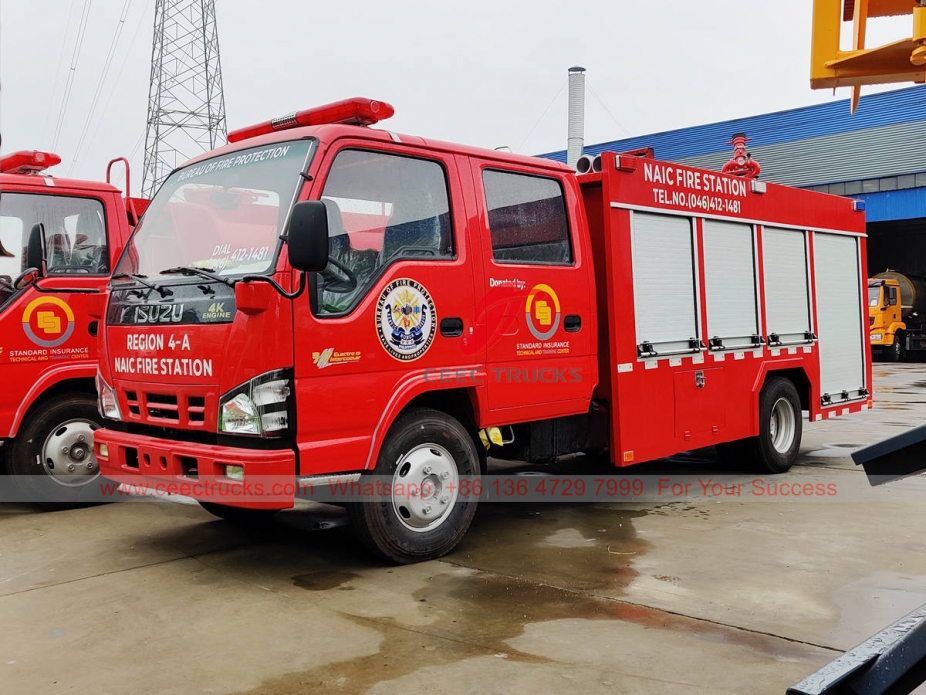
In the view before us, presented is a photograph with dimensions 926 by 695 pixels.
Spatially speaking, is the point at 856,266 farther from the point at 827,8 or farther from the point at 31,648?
the point at 31,648

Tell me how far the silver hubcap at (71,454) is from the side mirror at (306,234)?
10.8 feet

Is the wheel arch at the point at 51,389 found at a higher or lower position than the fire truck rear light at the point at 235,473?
higher

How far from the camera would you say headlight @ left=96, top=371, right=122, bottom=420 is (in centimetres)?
510

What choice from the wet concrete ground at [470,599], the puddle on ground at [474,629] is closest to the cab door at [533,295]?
the wet concrete ground at [470,599]

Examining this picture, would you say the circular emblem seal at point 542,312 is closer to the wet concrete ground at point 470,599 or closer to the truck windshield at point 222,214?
the wet concrete ground at point 470,599

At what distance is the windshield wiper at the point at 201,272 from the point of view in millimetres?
4391

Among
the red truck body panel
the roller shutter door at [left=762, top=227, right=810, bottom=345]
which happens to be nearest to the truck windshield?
the red truck body panel

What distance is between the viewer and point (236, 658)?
361cm

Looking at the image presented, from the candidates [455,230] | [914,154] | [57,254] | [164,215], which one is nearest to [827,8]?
[455,230]

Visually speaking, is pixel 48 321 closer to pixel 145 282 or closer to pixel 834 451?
pixel 145 282

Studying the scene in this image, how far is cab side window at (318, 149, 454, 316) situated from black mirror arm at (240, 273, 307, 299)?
14cm

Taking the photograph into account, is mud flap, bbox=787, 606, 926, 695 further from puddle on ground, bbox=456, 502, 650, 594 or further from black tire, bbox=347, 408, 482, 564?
black tire, bbox=347, 408, 482, 564

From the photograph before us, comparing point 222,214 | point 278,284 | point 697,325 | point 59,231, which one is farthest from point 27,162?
point 697,325

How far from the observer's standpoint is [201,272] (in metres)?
4.52
